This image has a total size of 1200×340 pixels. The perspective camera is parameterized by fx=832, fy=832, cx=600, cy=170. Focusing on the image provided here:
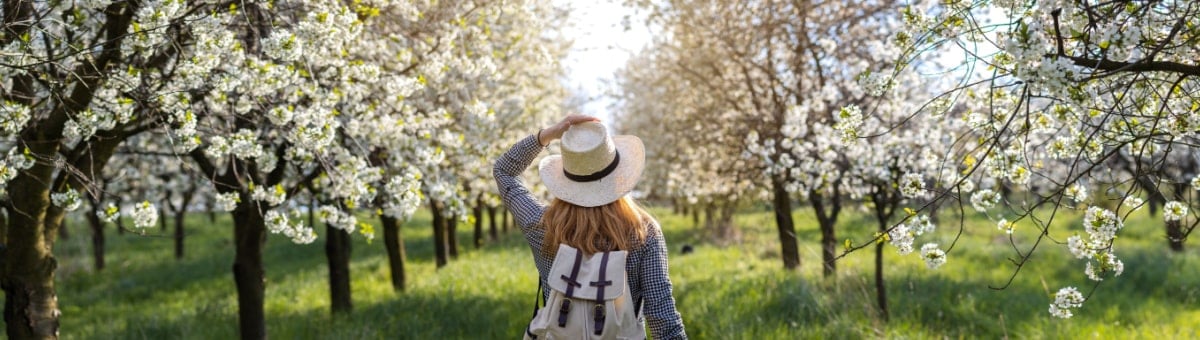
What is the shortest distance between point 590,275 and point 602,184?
1.39 ft

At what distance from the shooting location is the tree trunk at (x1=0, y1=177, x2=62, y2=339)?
5.66 metres

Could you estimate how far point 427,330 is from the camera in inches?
344

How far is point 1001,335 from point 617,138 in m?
6.86

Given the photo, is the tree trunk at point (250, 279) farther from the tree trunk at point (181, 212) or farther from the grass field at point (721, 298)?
the tree trunk at point (181, 212)

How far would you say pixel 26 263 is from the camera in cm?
570

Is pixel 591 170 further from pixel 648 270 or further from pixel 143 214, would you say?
pixel 143 214

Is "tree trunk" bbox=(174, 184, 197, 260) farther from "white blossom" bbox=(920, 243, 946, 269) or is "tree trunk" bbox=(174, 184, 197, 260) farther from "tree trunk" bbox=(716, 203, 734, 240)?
"white blossom" bbox=(920, 243, 946, 269)

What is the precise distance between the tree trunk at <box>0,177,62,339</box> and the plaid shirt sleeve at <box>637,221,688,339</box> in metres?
4.54

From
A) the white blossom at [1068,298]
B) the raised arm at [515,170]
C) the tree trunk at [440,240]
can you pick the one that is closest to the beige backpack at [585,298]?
the raised arm at [515,170]

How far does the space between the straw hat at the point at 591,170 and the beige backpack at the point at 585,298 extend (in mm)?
249

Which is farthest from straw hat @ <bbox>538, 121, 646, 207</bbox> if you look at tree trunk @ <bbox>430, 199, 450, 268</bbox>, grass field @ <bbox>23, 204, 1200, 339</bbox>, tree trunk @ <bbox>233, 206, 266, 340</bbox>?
tree trunk @ <bbox>430, 199, 450, 268</bbox>

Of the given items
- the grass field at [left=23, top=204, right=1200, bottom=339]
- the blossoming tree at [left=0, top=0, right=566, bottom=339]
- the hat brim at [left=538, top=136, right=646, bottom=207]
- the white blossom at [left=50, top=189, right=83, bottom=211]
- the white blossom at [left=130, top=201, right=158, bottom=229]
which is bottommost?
the grass field at [left=23, top=204, right=1200, bottom=339]

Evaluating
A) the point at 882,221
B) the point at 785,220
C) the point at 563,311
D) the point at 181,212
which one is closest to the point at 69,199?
the point at 563,311

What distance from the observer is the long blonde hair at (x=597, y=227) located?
10.9 ft
